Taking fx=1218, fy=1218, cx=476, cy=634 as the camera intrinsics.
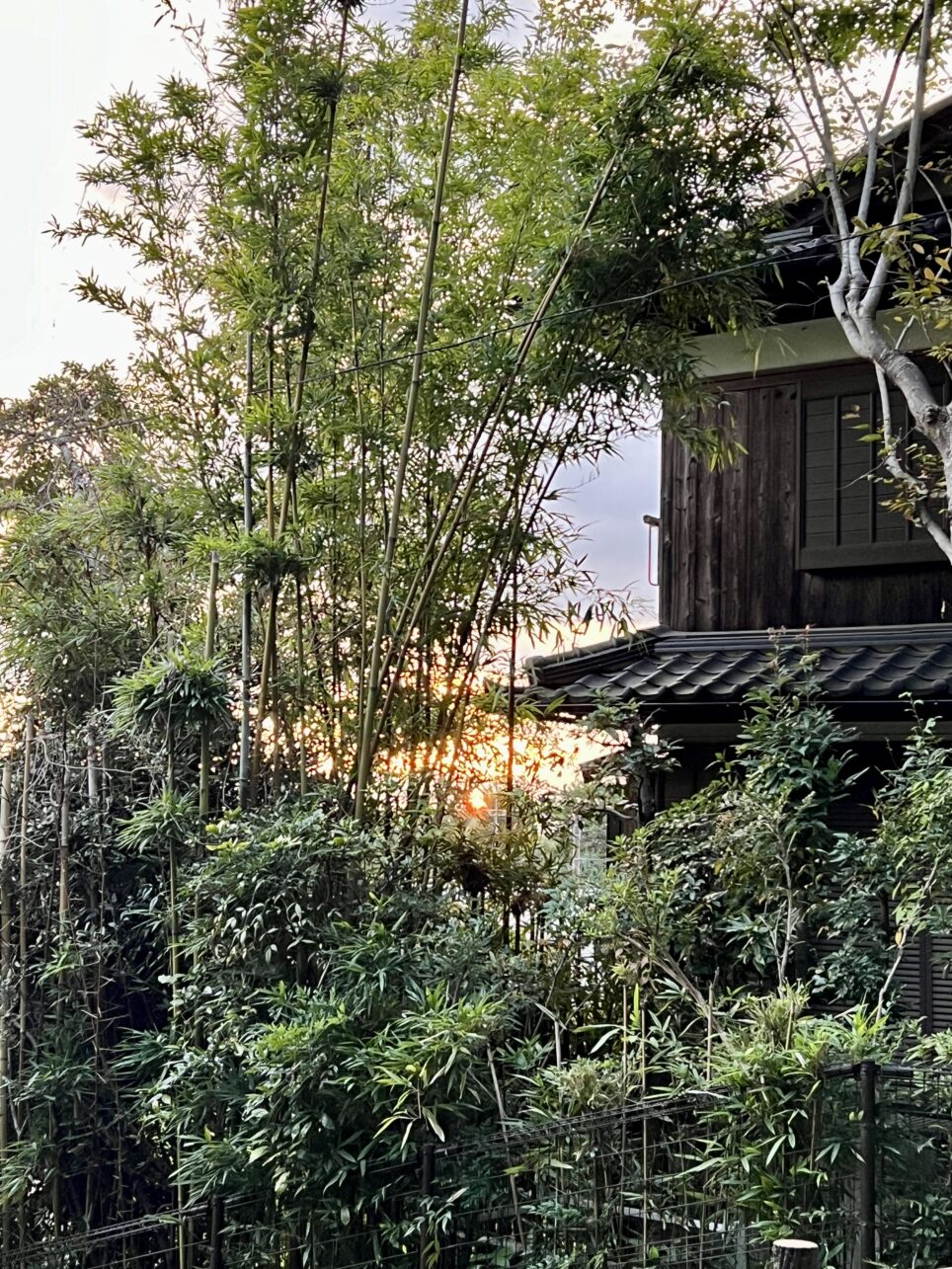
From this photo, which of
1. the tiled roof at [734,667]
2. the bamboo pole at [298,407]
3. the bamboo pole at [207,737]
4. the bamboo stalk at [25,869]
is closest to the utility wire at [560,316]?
the bamboo pole at [298,407]

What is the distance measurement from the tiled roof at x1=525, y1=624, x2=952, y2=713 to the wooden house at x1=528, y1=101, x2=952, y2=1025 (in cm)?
1

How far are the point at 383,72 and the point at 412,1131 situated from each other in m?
3.79

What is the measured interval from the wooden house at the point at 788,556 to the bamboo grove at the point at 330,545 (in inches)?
25.6

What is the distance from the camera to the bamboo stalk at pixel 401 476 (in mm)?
4309

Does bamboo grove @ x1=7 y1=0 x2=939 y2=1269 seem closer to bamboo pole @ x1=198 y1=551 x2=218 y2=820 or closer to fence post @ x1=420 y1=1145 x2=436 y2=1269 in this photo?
bamboo pole @ x1=198 y1=551 x2=218 y2=820

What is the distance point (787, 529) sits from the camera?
Answer: 611cm

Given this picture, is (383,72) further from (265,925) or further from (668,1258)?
(668,1258)

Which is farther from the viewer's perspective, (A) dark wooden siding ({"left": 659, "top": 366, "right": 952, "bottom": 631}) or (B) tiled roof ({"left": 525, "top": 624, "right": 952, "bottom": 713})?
(A) dark wooden siding ({"left": 659, "top": 366, "right": 952, "bottom": 631})

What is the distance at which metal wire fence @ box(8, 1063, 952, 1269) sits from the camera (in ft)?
11.5

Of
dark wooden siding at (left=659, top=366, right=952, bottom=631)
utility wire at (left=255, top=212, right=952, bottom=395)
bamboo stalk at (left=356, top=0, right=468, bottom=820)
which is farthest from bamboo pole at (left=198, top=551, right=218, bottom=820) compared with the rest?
dark wooden siding at (left=659, top=366, right=952, bottom=631)

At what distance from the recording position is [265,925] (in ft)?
12.9

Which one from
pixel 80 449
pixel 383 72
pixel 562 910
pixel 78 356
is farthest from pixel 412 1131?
pixel 78 356

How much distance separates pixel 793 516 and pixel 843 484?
0.93 ft

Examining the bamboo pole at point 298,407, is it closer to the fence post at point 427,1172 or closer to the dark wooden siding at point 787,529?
the fence post at point 427,1172
